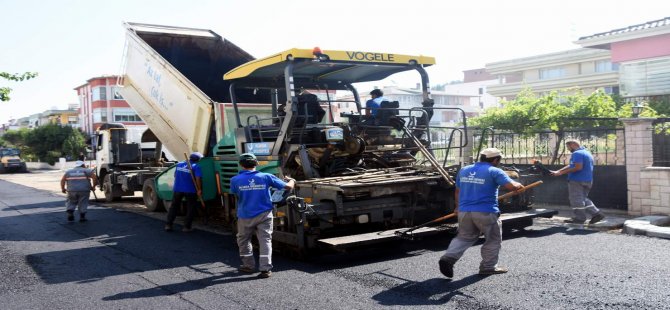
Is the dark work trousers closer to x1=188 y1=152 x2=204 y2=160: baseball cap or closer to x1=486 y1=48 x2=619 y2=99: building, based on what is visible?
x1=188 y1=152 x2=204 y2=160: baseball cap

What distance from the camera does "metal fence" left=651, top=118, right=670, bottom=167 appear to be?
9602 millimetres

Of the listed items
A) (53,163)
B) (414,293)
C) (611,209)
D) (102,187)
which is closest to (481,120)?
(611,209)

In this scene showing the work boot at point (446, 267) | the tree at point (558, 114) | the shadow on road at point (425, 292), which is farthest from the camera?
the tree at point (558, 114)

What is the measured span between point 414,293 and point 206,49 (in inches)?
328

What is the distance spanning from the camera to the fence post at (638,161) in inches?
375

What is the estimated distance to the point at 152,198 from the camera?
40.6 feet

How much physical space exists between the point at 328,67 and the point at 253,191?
260 cm

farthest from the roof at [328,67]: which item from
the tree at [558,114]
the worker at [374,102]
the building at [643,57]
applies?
the building at [643,57]

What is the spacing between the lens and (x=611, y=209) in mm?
10180

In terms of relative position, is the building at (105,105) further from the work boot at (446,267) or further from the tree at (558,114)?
the work boot at (446,267)

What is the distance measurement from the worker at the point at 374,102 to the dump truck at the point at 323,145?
0.27 ft

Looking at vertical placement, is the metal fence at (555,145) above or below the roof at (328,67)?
below

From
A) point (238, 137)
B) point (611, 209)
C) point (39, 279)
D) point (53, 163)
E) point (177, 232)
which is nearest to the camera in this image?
point (39, 279)

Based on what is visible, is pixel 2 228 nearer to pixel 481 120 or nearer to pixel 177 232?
pixel 177 232
